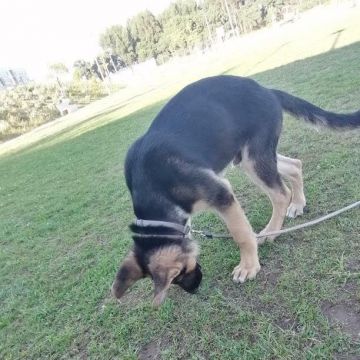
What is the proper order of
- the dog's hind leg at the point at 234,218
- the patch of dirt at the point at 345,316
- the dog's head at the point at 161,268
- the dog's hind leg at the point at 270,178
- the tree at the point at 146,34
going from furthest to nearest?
the tree at the point at 146,34
the dog's hind leg at the point at 270,178
the dog's hind leg at the point at 234,218
the dog's head at the point at 161,268
the patch of dirt at the point at 345,316

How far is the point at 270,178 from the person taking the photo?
3.59 m

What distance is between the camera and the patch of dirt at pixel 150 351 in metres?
2.87

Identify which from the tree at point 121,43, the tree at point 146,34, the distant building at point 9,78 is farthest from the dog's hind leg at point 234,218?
the tree at point 121,43

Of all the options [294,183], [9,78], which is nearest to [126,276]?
[294,183]

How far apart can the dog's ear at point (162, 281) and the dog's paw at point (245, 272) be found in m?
0.84

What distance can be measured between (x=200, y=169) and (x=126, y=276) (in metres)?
1.12

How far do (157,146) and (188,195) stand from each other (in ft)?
1.73

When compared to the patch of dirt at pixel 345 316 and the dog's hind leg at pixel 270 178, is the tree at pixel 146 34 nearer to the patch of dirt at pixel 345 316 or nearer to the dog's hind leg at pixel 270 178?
the dog's hind leg at pixel 270 178

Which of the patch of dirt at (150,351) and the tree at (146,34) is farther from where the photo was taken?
the tree at (146,34)

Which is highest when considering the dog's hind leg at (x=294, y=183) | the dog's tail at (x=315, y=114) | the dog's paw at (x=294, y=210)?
the dog's tail at (x=315, y=114)

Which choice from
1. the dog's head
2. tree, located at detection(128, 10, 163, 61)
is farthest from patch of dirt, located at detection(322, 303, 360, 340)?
tree, located at detection(128, 10, 163, 61)

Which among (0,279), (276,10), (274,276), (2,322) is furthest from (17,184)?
(276,10)

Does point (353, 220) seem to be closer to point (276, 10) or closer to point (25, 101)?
point (25, 101)

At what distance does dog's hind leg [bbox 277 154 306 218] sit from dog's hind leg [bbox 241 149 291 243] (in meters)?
0.29
